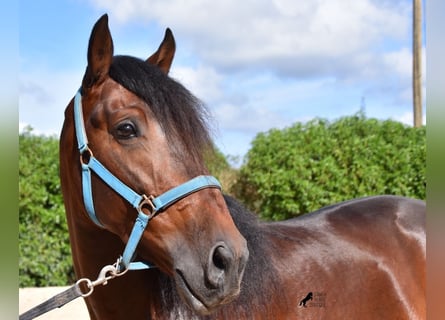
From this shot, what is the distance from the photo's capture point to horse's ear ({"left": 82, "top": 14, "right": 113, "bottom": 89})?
2.29m

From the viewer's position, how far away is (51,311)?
22.0 feet

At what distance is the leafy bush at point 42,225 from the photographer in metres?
7.64

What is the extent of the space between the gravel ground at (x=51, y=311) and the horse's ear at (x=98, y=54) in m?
4.68

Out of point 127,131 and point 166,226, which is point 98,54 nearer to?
point 127,131

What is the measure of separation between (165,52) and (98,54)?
1.55ft

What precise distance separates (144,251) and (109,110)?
0.61 m

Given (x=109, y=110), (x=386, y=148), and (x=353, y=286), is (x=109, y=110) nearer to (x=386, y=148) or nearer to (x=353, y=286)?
(x=353, y=286)

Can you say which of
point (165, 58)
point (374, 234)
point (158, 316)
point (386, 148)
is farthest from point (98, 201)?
point (386, 148)

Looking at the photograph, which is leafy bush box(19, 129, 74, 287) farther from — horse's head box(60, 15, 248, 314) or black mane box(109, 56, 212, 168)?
black mane box(109, 56, 212, 168)

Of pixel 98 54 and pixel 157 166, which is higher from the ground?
pixel 98 54

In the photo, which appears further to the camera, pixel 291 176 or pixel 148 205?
pixel 291 176

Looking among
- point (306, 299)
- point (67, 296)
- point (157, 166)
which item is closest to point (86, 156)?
point (157, 166)

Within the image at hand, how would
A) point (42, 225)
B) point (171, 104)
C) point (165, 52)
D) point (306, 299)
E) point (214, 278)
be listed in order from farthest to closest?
point (42, 225), point (306, 299), point (165, 52), point (171, 104), point (214, 278)

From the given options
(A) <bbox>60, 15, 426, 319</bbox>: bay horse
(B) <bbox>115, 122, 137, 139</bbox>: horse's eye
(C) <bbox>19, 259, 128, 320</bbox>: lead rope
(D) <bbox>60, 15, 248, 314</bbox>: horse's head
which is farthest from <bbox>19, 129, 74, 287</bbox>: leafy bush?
(B) <bbox>115, 122, 137, 139</bbox>: horse's eye
